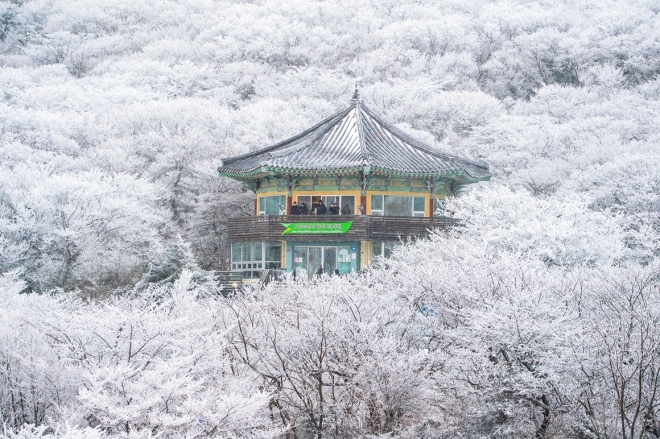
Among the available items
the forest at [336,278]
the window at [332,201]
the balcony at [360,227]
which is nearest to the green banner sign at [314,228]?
the balcony at [360,227]

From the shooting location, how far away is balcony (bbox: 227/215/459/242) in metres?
27.0

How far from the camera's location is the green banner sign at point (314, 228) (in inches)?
1058

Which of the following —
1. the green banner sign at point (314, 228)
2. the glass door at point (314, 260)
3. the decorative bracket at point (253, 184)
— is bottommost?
the glass door at point (314, 260)

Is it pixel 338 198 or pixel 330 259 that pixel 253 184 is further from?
pixel 330 259

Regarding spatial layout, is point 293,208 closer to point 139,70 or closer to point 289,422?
point 289,422

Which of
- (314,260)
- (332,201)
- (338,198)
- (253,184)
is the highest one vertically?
(253,184)

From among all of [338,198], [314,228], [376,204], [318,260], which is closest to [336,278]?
[314,228]

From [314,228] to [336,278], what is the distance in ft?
34.8

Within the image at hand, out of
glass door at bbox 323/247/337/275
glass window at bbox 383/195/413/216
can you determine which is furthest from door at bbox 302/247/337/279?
glass window at bbox 383/195/413/216

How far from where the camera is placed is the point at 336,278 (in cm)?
1662

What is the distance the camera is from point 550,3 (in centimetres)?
Answer: 6088

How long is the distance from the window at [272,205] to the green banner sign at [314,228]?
54.5 inches

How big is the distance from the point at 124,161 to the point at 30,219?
905 cm

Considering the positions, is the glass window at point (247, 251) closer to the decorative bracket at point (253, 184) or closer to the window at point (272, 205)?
the window at point (272, 205)
